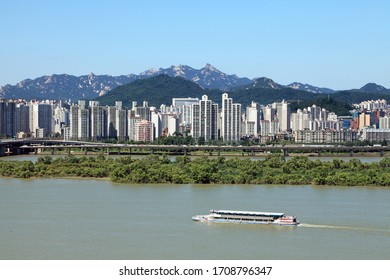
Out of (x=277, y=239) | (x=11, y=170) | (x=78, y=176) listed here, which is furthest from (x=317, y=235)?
(x=11, y=170)

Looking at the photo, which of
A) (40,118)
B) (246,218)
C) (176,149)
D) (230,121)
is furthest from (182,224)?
(40,118)

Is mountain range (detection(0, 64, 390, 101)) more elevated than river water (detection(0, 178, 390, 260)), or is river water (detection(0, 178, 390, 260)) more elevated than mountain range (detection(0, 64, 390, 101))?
mountain range (detection(0, 64, 390, 101))

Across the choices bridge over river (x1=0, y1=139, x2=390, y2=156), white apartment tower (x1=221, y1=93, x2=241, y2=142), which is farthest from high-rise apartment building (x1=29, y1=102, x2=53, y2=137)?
bridge over river (x1=0, y1=139, x2=390, y2=156)

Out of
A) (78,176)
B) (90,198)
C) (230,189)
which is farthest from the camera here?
(78,176)

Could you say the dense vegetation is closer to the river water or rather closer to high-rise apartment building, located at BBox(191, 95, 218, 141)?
the river water

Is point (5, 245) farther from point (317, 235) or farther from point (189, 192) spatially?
point (189, 192)

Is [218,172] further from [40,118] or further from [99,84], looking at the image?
[99,84]
